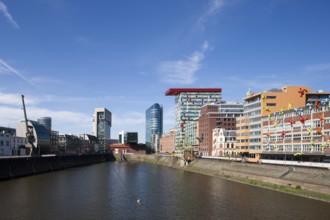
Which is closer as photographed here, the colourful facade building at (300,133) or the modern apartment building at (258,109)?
the colourful facade building at (300,133)

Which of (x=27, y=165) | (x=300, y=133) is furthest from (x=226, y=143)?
(x=27, y=165)

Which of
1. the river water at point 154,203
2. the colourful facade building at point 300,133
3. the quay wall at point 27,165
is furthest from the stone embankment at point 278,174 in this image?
the quay wall at point 27,165

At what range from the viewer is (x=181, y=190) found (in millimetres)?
93688

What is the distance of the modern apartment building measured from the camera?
5344 inches

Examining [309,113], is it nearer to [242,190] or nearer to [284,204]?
[242,190]

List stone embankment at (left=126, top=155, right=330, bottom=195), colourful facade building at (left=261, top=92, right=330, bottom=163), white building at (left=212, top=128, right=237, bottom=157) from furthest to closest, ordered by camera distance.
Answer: white building at (left=212, top=128, right=237, bottom=157) < colourful facade building at (left=261, top=92, right=330, bottom=163) < stone embankment at (left=126, top=155, right=330, bottom=195)

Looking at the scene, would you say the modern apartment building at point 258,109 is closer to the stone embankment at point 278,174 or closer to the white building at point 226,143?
the white building at point 226,143

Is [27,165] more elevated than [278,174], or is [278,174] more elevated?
[278,174]

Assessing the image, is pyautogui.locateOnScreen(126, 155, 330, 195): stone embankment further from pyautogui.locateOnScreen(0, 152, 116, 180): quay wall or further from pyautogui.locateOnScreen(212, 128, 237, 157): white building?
pyautogui.locateOnScreen(0, 152, 116, 180): quay wall

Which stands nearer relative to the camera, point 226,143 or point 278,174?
point 278,174

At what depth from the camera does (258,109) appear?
144 metres

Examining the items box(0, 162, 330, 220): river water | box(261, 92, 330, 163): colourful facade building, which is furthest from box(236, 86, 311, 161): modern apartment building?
box(0, 162, 330, 220): river water

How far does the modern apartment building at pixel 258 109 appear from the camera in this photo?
445 feet

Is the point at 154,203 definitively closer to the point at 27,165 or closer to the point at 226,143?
the point at 27,165
